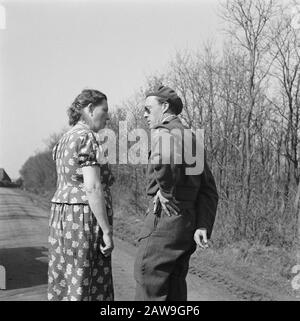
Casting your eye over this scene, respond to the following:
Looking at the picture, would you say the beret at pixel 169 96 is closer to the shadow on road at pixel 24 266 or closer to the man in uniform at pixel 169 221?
the man in uniform at pixel 169 221

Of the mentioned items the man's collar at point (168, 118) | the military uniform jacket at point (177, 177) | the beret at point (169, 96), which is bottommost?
the military uniform jacket at point (177, 177)

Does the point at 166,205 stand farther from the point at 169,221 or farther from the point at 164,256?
the point at 164,256

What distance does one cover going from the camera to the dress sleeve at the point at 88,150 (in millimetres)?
3546

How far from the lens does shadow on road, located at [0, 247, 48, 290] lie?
668 centimetres

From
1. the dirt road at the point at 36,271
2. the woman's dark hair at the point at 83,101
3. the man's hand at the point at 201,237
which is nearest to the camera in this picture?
the man's hand at the point at 201,237

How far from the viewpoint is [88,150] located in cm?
357

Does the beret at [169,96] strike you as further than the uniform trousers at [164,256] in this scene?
Yes

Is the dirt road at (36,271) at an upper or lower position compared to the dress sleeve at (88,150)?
lower

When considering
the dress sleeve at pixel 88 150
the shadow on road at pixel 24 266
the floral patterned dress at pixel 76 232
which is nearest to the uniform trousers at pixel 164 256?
the floral patterned dress at pixel 76 232

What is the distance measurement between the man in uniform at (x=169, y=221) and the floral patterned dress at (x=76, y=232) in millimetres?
302

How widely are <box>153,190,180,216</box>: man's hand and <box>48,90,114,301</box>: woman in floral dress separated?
0.34 m

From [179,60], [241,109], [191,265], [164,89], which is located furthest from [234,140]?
[164,89]

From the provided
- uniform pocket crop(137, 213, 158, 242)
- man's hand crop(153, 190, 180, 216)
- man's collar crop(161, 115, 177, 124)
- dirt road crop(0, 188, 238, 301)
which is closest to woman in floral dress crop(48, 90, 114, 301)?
uniform pocket crop(137, 213, 158, 242)

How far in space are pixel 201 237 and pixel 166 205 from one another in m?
0.32
